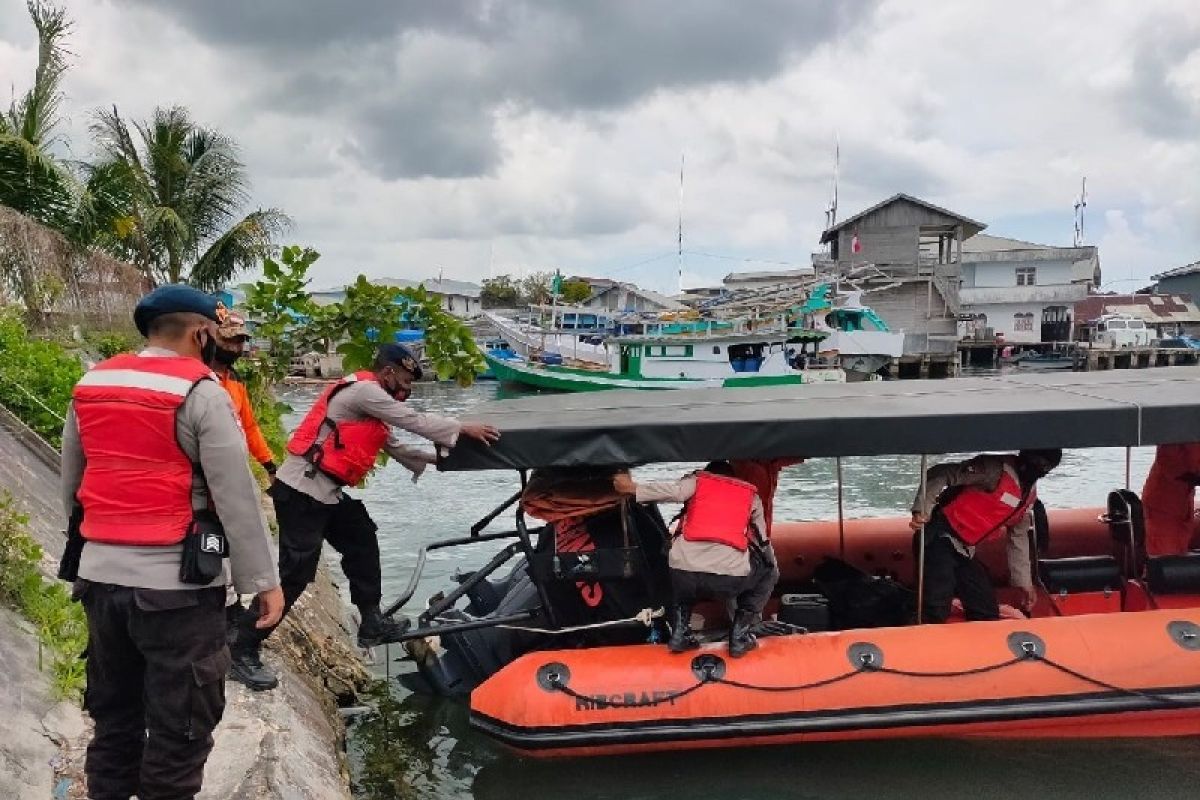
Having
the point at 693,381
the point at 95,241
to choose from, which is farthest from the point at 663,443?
the point at 693,381

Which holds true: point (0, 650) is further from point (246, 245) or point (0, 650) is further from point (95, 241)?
point (246, 245)

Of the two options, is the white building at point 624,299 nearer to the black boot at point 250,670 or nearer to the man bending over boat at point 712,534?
the man bending over boat at point 712,534

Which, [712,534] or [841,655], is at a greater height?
[712,534]

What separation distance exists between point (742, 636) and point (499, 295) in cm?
6300

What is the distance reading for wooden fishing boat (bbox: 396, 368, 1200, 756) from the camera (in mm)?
4625

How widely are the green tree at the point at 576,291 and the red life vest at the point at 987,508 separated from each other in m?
50.9

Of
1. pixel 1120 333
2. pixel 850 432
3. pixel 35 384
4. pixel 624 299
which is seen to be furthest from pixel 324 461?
pixel 624 299

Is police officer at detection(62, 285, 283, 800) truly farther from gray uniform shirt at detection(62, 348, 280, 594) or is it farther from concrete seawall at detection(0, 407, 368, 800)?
concrete seawall at detection(0, 407, 368, 800)

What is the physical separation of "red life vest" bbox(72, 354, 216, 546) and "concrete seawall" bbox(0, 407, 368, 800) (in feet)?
3.86

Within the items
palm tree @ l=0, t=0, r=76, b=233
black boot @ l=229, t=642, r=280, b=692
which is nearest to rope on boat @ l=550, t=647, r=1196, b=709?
black boot @ l=229, t=642, r=280, b=692

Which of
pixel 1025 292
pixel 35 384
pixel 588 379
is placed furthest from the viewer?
pixel 1025 292

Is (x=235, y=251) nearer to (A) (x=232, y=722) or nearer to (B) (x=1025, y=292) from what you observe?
(A) (x=232, y=722)

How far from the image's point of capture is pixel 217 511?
2.67m

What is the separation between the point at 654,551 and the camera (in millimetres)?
5227
